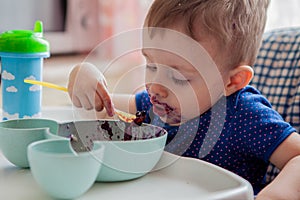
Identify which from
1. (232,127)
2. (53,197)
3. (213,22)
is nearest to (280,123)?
(232,127)

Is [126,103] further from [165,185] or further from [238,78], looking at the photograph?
[165,185]

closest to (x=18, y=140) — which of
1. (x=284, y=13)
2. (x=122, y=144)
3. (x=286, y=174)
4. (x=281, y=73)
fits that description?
(x=122, y=144)

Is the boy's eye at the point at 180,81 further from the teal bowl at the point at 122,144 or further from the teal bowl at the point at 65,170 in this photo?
the teal bowl at the point at 65,170

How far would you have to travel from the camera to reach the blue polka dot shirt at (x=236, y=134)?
3.08 ft

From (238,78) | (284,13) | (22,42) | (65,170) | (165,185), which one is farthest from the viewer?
(284,13)

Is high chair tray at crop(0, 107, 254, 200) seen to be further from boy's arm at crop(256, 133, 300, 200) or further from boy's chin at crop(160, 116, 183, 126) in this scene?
boy's chin at crop(160, 116, 183, 126)

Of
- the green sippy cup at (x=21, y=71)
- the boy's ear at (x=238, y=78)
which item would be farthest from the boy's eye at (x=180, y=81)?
the green sippy cup at (x=21, y=71)

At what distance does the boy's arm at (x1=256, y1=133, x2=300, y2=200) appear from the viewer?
0.74 m

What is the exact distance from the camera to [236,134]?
0.99m

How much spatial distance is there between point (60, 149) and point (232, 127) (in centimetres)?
40

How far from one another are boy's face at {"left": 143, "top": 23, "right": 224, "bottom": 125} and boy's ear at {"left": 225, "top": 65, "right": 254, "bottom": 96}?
5 cm

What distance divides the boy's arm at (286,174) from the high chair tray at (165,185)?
6 cm

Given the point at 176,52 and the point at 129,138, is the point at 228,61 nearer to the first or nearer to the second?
the point at 176,52

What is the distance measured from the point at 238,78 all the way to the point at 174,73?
0.16 metres
